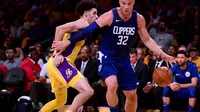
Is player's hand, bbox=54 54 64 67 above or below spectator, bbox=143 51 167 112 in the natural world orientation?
above

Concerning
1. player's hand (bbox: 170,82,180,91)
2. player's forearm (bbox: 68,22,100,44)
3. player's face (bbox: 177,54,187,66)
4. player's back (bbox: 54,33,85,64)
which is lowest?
player's hand (bbox: 170,82,180,91)

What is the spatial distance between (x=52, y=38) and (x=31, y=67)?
260 centimetres

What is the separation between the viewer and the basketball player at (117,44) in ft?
25.6

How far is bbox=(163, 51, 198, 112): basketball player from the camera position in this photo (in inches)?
424

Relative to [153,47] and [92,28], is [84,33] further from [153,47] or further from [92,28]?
[153,47]

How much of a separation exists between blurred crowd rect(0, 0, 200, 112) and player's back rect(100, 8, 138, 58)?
2.86m

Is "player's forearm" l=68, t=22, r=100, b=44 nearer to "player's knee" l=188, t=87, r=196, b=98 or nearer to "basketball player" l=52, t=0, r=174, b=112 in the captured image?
"basketball player" l=52, t=0, r=174, b=112

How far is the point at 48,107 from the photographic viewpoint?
331 inches

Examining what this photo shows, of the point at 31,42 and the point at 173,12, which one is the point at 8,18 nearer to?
the point at 31,42

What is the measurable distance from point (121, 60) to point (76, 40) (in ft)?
2.37

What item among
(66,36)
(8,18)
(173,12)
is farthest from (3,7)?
(66,36)

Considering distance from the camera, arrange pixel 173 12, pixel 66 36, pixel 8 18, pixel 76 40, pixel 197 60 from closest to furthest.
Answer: pixel 76 40, pixel 66 36, pixel 197 60, pixel 173 12, pixel 8 18

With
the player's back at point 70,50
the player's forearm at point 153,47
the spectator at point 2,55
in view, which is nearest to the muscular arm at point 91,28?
the player's back at point 70,50

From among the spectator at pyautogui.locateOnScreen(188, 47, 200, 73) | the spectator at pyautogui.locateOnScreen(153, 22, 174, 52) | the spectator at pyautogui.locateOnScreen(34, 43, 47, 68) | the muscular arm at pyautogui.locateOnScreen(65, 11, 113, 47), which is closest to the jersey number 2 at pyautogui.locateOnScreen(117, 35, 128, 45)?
the muscular arm at pyautogui.locateOnScreen(65, 11, 113, 47)
